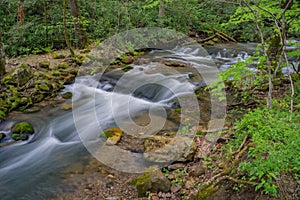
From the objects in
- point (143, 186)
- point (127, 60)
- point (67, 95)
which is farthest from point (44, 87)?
point (143, 186)

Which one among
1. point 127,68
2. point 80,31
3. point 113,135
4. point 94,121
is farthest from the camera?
point 80,31

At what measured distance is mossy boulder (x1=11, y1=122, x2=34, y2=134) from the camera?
19.6ft

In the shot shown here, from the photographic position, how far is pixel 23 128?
19.8 feet

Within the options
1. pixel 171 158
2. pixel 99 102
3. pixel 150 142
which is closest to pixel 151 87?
pixel 99 102

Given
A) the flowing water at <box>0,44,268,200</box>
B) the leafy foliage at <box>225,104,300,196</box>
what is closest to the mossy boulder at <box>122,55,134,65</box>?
the flowing water at <box>0,44,268,200</box>

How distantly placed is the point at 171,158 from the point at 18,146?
365 centimetres

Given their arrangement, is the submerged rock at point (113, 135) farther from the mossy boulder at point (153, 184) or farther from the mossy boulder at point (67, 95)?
the mossy boulder at point (67, 95)

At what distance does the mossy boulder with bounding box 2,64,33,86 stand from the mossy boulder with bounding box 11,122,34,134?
7.89ft

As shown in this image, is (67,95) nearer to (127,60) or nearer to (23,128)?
(23,128)

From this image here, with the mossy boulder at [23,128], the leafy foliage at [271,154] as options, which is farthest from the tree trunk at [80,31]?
the leafy foliage at [271,154]

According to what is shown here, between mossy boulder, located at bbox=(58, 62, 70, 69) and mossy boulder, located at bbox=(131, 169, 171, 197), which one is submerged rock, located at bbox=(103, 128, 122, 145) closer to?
mossy boulder, located at bbox=(131, 169, 171, 197)

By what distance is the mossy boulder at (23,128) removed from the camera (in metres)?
5.96

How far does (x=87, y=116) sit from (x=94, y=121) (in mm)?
478

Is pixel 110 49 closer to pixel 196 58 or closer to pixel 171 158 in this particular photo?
pixel 196 58
